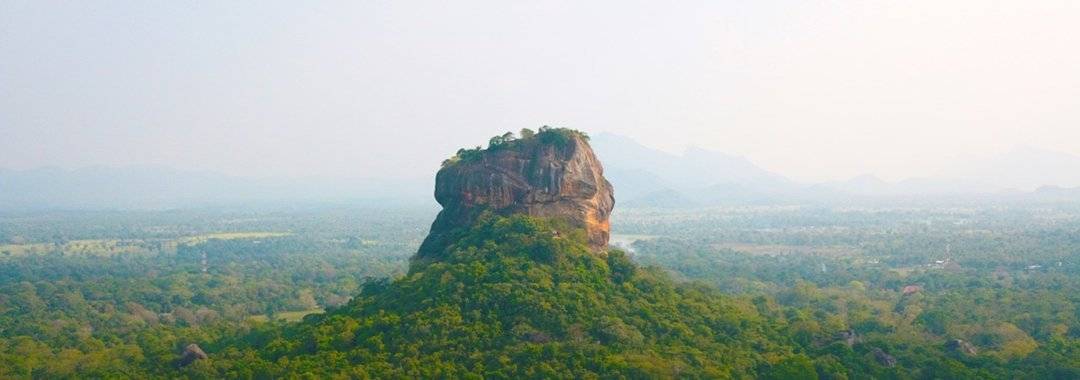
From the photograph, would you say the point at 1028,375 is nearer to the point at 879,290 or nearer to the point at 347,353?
the point at 347,353

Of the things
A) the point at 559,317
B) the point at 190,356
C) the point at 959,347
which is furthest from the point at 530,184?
the point at 959,347

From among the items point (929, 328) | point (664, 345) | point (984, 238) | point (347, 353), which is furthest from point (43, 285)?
point (984, 238)

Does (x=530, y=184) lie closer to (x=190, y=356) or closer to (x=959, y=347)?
(x=190, y=356)

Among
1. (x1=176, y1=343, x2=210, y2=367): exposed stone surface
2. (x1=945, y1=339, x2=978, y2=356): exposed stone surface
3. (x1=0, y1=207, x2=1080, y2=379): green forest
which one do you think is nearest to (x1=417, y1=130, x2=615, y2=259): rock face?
(x1=0, y1=207, x2=1080, y2=379): green forest

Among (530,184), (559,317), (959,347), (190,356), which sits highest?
(530,184)

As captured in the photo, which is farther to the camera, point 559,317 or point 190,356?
point 190,356

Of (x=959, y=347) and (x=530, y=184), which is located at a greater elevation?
(x=530, y=184)

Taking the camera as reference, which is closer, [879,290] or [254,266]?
[879,290]

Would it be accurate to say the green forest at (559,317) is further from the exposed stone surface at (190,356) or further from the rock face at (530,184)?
the rock face at (530,184)

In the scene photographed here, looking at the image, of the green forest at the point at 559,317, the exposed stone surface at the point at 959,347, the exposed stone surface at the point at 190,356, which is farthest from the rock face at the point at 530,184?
the exposed stone surface at the point at 959,347
